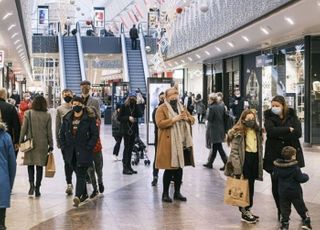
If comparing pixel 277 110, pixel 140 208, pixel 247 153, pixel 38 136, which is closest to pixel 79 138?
pixel 38 136

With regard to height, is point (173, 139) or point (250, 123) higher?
point (250, 123)

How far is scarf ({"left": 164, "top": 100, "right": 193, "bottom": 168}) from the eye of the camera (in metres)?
9.17

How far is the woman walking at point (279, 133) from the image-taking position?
7.80m

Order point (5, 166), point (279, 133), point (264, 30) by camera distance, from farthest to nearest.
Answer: point (264, 30) → point (279, 133) → point (5, 166)

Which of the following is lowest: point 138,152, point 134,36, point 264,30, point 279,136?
point 138,152

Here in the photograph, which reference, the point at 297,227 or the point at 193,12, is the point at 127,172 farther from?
the point at 193,12

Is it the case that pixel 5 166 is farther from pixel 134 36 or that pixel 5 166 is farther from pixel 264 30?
pixel 134 36

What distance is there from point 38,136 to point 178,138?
2.33 m

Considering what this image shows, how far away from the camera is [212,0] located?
26.9 meters

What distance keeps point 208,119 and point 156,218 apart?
6011 mm

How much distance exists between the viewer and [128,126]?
1262 centimetres

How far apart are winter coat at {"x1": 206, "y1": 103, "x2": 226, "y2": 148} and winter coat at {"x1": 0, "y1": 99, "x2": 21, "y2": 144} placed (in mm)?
5236

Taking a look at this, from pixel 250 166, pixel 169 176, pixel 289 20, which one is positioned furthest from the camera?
pixel 289 20

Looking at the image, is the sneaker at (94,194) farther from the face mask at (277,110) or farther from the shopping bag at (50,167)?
the face mask at (277,110)
